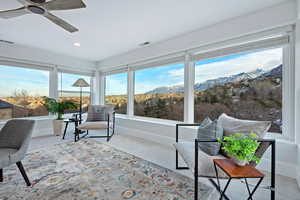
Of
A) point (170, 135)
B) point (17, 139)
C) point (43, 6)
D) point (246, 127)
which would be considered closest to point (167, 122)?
point (170, 135)

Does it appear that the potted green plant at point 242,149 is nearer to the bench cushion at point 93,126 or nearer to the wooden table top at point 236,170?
the wooden table top at point 236,170

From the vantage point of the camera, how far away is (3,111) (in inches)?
142

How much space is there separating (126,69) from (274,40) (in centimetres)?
348

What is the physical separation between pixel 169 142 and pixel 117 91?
2611 mm

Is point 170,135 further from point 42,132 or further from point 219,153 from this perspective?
point 42,132

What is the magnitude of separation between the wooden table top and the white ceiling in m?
2.08

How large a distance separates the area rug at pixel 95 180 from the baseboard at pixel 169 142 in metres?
1.00

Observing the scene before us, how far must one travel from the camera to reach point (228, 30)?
2.47 metres

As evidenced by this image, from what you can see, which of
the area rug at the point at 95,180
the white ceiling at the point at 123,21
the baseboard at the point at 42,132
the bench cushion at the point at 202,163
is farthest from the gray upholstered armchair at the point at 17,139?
the baseboard at the point at 42,132

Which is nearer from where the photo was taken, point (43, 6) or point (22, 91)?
point (43, 6)

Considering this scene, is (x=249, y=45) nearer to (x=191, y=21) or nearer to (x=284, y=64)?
(x=284, y=64)

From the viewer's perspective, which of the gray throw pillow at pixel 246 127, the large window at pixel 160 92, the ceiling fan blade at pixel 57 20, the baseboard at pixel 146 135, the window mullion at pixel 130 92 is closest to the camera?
the gray throw pillow at pixel 246 127

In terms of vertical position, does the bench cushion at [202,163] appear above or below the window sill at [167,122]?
below

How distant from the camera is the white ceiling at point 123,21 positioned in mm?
2057
